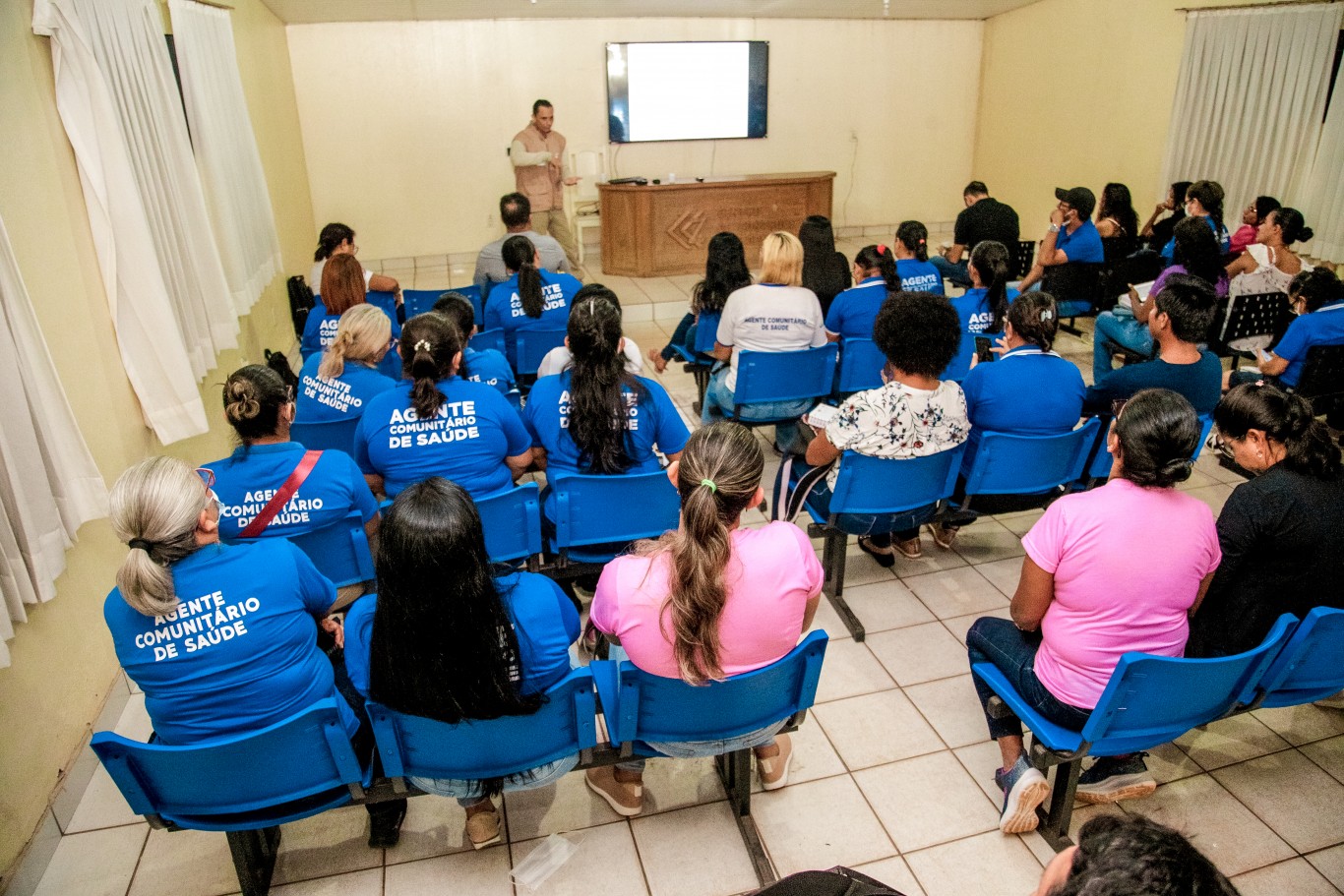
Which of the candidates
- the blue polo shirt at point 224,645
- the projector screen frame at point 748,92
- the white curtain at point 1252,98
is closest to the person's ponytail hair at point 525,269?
the blue polo shirt at point 224,645

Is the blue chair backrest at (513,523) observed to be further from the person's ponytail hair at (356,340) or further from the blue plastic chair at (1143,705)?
the blue plastic chair at (1143,705)

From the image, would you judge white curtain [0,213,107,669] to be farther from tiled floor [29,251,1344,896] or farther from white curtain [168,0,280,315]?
white curtain [168,0,280,315]

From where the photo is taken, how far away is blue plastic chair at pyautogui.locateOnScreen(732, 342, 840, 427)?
3.88 meters

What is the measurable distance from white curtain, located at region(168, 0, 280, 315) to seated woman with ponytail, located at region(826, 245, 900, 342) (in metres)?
3.21

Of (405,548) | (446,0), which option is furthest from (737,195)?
(405,548)

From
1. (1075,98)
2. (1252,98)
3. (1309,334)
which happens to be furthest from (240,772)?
(1075,98)

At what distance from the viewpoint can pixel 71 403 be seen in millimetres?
2631

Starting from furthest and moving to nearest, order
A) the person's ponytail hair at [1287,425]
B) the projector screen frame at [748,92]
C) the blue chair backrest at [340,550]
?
1. the projector screen frame at [748,92]
2. the blue chair backrest at [340,550]
3. the person's ponytail hair at [1287,425]

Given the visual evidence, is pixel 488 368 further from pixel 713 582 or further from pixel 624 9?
pixel 624 9

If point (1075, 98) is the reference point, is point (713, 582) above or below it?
below

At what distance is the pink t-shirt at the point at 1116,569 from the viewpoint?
6.58 feet

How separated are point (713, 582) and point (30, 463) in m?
1.84

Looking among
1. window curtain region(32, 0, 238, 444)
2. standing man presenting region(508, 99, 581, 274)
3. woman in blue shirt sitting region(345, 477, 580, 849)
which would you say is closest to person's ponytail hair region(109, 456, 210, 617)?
woman in blue shirt sitting region(345, 477, 580, 849)

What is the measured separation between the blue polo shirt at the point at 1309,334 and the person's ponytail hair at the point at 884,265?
72.9 inches
